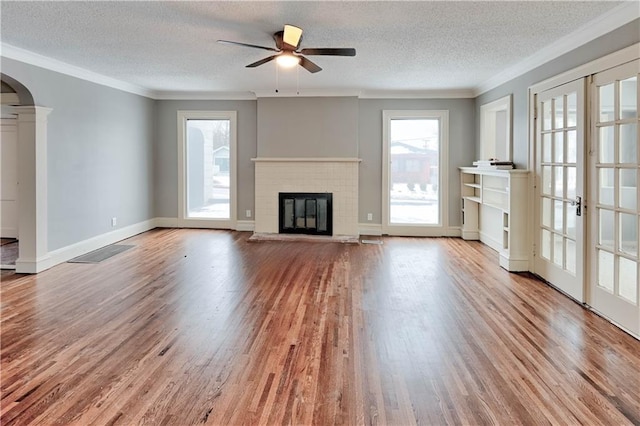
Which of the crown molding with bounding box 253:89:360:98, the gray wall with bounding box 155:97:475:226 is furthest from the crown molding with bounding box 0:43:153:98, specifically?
the crown molding with bounding box 253:89:360:98

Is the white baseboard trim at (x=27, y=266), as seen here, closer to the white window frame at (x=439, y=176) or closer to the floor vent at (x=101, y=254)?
the floor vent at (x=101, y=254)

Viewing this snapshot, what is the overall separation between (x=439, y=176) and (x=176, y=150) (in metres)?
5.01

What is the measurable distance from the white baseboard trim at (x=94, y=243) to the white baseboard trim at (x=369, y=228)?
4017mm

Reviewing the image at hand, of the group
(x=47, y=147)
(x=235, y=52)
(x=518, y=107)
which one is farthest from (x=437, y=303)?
(x=47, y=147)

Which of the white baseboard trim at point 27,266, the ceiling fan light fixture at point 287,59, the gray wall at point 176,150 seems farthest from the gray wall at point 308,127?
the white baseboard trim at point 27,266

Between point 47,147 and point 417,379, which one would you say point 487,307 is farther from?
point 47,147

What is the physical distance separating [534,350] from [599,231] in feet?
5.03

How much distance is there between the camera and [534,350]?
9.93 ft

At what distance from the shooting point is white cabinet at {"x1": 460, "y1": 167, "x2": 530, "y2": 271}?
5.27 meters

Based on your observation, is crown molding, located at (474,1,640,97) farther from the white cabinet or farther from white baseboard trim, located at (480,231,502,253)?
white baseboard trim, located at (480,231,502,253)

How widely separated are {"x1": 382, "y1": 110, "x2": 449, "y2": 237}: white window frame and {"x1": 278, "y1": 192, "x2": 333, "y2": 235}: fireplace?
1.06 m

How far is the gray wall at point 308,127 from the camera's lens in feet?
25.5

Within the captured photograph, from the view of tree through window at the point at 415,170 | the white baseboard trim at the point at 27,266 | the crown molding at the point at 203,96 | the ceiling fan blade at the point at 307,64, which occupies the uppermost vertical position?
the crown molding at the point at 203,96

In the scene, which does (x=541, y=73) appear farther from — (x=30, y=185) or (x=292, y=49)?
(x=30, y=185)
